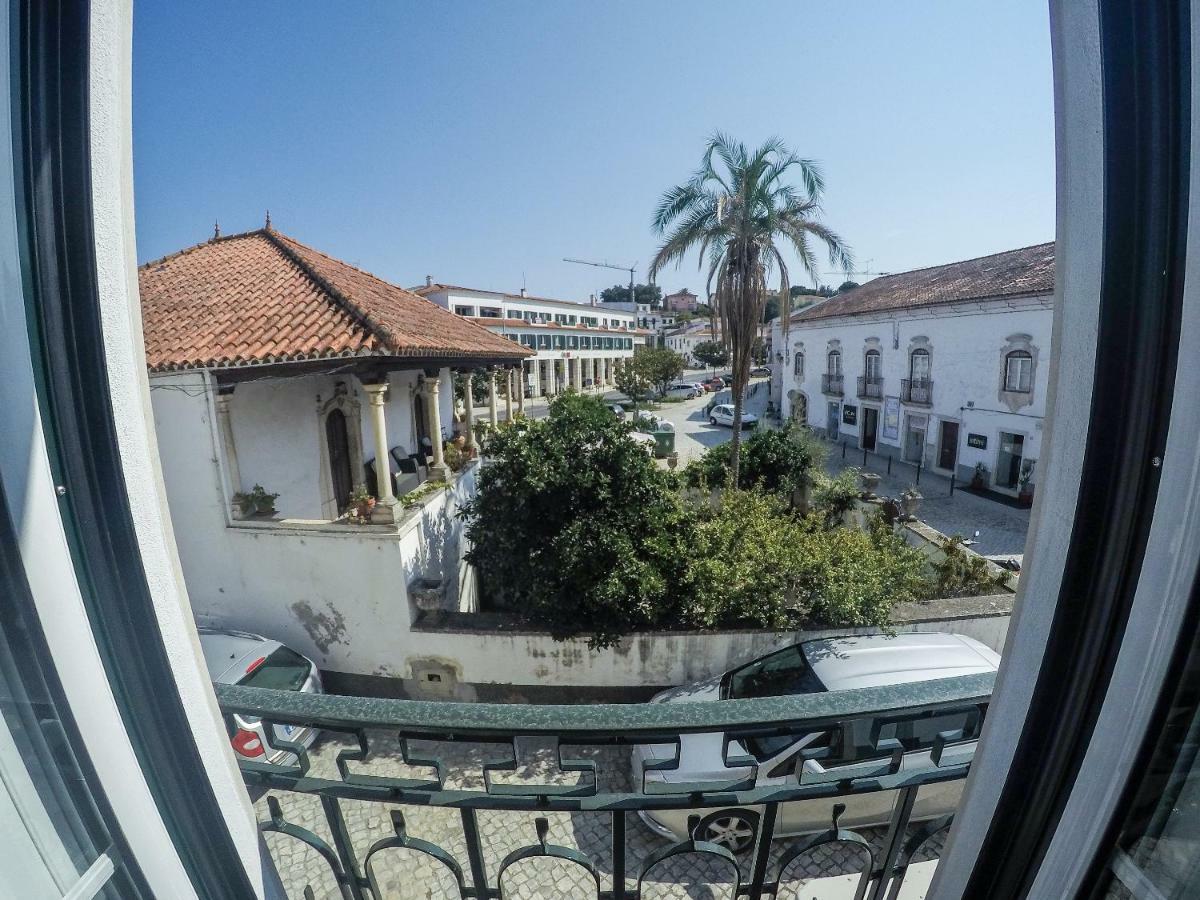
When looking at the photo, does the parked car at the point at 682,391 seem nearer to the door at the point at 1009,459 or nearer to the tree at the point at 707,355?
the tree at the point at 707,355

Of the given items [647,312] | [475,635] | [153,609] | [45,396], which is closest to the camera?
[45,396]

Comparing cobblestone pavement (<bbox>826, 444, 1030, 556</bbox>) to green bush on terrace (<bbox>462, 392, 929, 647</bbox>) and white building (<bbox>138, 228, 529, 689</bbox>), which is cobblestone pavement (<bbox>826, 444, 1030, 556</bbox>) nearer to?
green bush on terrace (<bbox>462, 392, 929, 647</bbox>)

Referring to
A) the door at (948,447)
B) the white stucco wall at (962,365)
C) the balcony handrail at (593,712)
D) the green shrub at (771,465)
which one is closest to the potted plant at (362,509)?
the balcony handrail at (593,712)

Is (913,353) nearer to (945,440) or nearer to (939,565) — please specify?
(945,440)

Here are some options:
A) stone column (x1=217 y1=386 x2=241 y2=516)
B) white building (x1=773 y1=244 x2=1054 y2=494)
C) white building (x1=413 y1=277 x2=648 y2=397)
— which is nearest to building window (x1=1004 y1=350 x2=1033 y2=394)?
white building (x1=773 y1=244 x2=1054 y2=494)

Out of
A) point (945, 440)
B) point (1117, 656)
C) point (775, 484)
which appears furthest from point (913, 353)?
point (1117, 656)

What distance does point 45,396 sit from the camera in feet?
2.92

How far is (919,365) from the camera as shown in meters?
19.4

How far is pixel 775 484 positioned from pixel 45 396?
1253cm

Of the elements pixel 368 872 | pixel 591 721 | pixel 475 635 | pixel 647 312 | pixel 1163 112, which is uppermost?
pixel 647 312

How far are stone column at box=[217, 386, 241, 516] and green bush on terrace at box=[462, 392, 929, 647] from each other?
3.10 meters

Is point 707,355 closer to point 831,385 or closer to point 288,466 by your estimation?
point 831,385

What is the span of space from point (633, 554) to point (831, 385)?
2111cm

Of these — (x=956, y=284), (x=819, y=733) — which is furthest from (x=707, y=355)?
(x=819, y=733)
